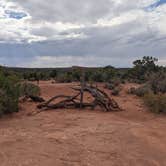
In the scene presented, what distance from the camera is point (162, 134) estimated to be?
9.97 meters

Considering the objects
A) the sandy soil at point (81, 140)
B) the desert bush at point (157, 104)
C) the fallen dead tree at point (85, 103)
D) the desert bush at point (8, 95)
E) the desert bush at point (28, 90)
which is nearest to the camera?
the sandy soil at point (81, 140)

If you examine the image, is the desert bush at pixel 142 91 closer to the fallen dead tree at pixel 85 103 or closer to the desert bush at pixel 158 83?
the desert bush at pixel 158 83

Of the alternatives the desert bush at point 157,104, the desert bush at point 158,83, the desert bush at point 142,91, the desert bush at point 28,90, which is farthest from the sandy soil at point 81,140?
the desert bush at point 158,83

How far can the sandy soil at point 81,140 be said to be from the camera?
23.1ft

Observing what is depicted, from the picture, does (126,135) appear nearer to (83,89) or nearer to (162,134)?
(162,134)

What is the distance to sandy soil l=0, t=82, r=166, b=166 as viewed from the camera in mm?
7035

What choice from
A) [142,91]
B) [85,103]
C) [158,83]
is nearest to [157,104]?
[85,103]

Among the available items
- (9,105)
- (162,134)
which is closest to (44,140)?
(162,134)

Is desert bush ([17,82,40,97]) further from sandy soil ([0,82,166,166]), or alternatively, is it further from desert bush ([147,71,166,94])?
desert bush ([147,71,166,94])

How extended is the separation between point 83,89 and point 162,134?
590 centimetres

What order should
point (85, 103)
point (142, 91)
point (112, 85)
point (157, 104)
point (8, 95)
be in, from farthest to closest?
1. point (112, 85)
2. point (142, 91)
3. point (85, 103)
4. point (157, 104)
5. point (8, 95)

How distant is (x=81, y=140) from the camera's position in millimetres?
8625

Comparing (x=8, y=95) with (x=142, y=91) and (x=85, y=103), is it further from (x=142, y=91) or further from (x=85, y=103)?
(x=142, y=91)

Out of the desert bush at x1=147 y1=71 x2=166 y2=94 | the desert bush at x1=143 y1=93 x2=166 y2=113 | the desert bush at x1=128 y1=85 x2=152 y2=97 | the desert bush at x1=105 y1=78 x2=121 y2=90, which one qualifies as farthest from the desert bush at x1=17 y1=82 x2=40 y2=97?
the desert bush at x1=105 y1=78 x2=121 y2=90
